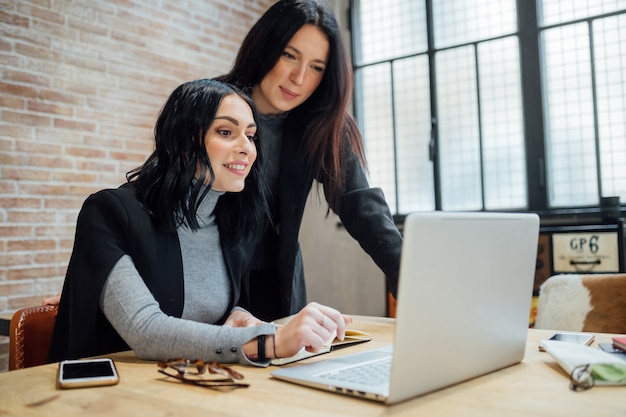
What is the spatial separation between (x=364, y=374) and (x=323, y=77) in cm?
114

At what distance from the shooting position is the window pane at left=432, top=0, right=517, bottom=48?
155 inches

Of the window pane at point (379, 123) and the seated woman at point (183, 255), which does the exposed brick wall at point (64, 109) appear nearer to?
the window pane at point (379, 123)

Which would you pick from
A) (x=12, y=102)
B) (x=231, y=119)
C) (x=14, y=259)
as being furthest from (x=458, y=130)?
(x=231, y=119)

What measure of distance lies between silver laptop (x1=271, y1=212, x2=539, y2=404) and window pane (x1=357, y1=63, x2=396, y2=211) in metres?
3.50

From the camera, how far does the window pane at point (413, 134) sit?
4.27 meters

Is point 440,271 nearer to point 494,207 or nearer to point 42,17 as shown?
point 42,17

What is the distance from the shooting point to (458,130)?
4.11 meters

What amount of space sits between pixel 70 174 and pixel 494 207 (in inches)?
103

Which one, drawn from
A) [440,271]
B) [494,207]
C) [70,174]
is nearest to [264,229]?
[440,271]

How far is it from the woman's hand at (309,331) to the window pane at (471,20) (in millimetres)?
3445

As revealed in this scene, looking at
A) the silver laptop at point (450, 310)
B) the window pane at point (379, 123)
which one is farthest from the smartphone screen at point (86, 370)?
the window pane at point (379, 123)

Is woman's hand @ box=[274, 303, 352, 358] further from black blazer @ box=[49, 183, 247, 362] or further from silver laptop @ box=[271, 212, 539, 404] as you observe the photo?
black blazer @ box=[49, 183, 247, 362]

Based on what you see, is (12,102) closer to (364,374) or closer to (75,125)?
(75,125)

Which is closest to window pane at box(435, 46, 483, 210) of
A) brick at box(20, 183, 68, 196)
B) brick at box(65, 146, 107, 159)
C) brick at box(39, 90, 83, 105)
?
brick at box(65, 146, 107, 159)
